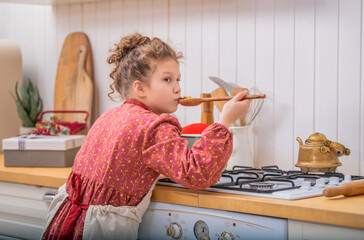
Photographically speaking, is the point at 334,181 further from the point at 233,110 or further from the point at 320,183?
the point at 233,110

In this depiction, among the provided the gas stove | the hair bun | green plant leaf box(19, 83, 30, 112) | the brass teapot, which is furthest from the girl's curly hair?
green plant leaf box(19, 83, 30, 112)

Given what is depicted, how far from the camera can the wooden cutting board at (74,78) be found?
2.16m

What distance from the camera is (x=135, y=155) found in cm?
121

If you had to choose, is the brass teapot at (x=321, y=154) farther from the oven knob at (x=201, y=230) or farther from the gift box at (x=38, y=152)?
the gift box at (x=38, y=152)

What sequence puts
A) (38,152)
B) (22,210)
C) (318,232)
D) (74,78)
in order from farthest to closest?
(74,78) → (38,152) → (22,210) → (318,232)

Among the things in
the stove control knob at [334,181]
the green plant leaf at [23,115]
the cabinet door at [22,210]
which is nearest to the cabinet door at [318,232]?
the stove control knob at [334,181]

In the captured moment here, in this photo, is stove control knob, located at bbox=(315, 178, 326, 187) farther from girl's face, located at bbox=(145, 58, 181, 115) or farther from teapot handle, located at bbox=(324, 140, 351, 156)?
girl's face, located at bbox=(145, 58, 181, 115)

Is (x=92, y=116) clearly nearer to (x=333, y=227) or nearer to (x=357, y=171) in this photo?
(x=357, y=171)

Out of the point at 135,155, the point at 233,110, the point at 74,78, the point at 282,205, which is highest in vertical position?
the point at 74,78

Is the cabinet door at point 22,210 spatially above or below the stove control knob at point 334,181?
below

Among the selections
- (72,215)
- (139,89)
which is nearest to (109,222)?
(72,215)

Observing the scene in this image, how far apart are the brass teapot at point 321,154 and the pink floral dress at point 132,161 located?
1.38 feet

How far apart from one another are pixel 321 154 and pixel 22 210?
41.0 inches

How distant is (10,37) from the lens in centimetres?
247
